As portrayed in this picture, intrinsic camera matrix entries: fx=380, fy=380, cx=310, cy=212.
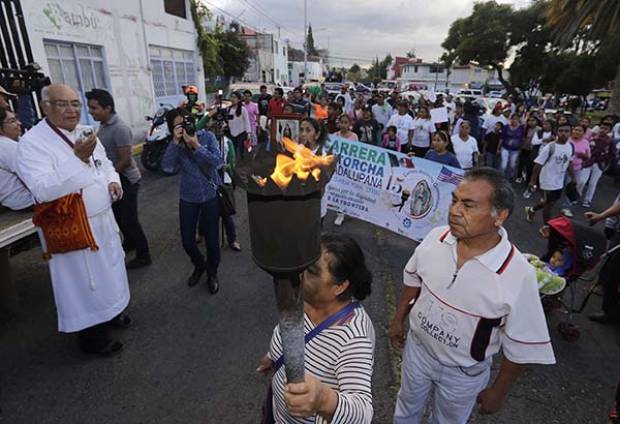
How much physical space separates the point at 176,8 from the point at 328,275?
18414 mm

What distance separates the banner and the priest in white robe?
10.7 ft

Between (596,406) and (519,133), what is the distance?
7127 millimetres

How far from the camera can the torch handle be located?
0.89m

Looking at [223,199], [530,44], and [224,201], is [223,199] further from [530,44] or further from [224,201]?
[530,44]

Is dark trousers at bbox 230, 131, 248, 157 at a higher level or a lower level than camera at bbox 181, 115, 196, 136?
lower

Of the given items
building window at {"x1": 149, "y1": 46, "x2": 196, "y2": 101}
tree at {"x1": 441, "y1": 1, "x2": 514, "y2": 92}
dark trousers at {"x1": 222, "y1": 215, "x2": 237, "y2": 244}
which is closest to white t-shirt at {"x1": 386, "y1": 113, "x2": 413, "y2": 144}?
dark trousers at {"x1": 222, "y1": 215, "x2": 237, "y2": 244}

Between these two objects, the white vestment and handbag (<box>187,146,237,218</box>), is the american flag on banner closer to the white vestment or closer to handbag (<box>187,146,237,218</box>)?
handbag (<box>187,146,237,218</box>)

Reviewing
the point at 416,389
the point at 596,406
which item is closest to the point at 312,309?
the point at 416,389

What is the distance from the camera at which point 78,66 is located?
1089cm

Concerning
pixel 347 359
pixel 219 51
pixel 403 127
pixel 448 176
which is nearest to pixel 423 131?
pixel 403 127

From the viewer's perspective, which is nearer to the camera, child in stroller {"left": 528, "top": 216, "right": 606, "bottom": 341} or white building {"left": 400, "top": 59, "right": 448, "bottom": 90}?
child in stroller {"left": 528, "top": 216, "right": 606, "bottom": 341}

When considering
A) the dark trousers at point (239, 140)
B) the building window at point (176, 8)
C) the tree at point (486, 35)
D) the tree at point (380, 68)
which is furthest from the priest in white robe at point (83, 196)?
the tree at point (380, 68)

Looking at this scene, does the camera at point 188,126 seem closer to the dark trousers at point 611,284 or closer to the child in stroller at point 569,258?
the child in stroller at point 569,258

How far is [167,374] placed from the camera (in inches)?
124
